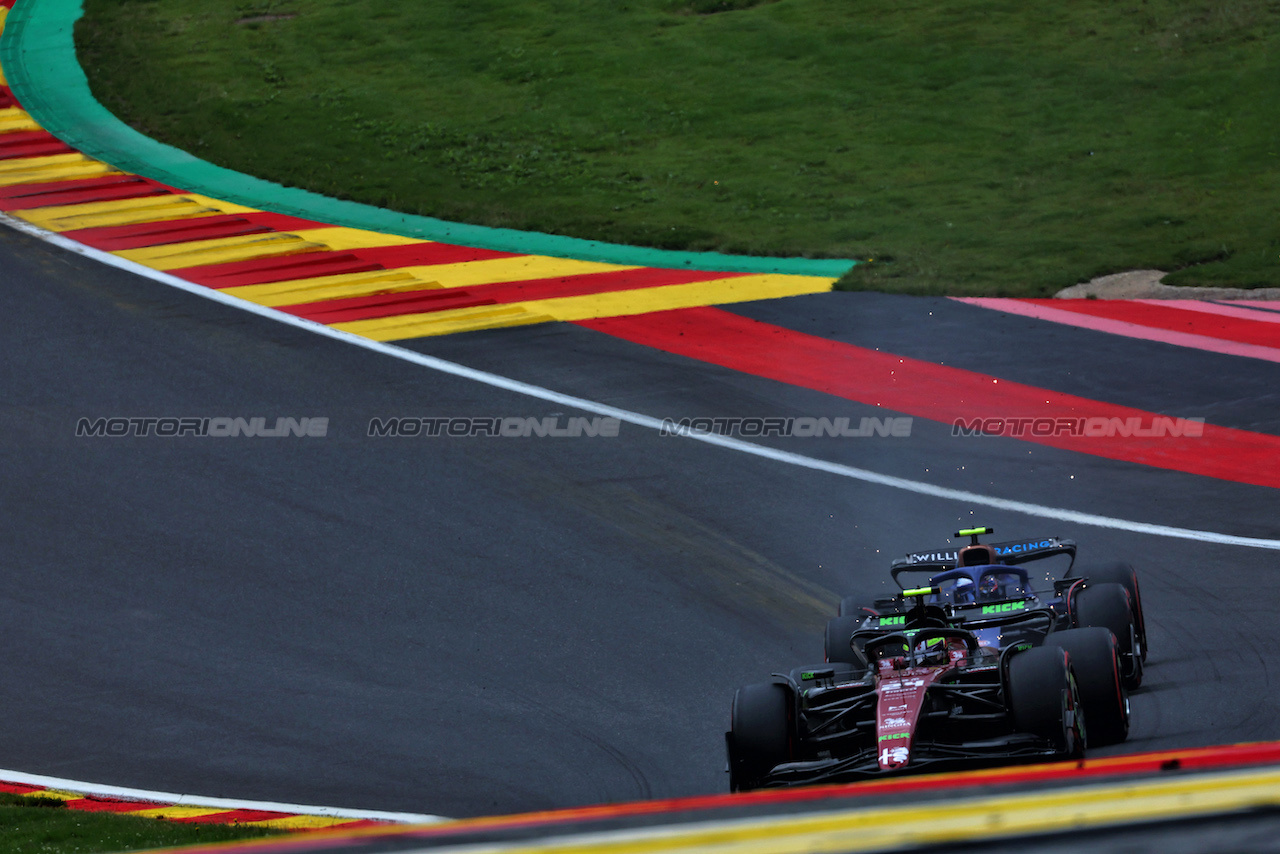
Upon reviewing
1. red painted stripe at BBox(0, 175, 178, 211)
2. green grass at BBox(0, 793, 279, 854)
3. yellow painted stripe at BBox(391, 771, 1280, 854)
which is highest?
yellow painted stripe at BBox(391, 771, 1280, 854)

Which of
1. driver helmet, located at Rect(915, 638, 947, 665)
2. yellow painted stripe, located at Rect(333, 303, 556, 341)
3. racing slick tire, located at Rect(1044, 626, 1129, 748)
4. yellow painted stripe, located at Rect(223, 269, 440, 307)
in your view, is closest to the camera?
racing slick tire, located at Rect(1044, 626, 1129, 748)

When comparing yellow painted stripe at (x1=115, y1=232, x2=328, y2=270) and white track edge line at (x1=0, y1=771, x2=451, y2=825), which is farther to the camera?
yellow painted stripe at (x1=115, y1=232, x2=328, y2=270)

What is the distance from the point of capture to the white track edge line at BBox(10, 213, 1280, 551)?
11172 millimetres

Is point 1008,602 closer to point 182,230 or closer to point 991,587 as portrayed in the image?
point 991,587

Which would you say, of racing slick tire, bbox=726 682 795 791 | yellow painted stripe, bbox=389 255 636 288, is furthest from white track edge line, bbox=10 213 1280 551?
racing slick tire, bbox=726 682 795 791

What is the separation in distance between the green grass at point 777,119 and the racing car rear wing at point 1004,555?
22.6ft

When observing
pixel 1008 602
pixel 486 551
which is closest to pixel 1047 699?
→ pixel 1008 602

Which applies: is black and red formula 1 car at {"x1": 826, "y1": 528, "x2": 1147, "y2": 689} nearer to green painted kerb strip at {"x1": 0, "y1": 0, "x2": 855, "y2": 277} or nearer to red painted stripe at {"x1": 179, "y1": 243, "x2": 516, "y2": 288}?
green painted kerb strip at {"x1": 0, "y1": 0, "x2": 855, "y2": 277}

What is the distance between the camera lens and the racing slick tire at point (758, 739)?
7461 mm

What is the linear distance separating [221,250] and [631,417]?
704 centimetres

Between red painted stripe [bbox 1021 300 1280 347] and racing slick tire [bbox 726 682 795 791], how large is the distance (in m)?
9.05

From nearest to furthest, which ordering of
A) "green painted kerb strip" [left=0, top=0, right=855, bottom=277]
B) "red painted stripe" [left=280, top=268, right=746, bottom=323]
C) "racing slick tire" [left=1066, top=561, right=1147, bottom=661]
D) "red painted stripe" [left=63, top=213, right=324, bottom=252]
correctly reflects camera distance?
"racing slick tire" [left=1066, top=561, right=1147, bottom=661]
"red painted stripe" [left=280, top=268, right=746, bottom=323]
"green painted kerb strip" [left=0, top=0, right=855, bottom=277]
"red painted stripe" [left=63, top=213, right=324, bottom=252]

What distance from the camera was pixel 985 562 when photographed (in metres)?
9.49

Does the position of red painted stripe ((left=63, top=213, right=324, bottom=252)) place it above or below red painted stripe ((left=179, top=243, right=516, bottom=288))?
above
